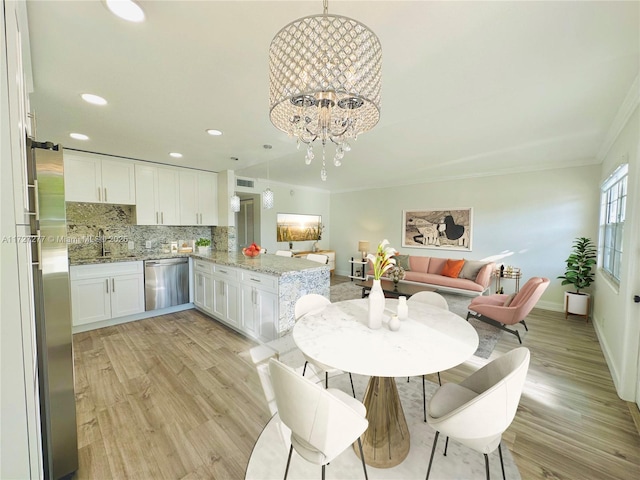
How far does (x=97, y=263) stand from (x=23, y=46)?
2.80m

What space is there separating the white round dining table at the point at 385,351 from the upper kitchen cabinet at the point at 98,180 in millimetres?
3674

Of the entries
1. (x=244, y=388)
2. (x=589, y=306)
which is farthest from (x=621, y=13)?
(x=589, y=306)

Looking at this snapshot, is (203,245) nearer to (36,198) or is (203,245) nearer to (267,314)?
(267,314)

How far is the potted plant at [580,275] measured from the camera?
3.93 meters

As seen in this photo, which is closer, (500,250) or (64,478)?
(64,478)

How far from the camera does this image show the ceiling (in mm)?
1258

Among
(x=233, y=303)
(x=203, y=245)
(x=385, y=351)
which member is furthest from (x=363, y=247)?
(x=385, y=351)

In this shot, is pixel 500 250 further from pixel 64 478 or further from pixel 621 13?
pixel 64 478

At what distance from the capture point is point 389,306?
2182mm

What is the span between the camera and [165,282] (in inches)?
156

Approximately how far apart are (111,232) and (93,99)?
8.63 ft

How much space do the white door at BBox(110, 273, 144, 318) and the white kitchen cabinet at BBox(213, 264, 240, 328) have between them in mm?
1103

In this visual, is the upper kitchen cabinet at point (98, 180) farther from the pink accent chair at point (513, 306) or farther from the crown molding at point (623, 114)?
the crown molding at point (623, 114)

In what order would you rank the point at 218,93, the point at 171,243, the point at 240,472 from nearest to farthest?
the point at 240,472 < the point at 218,93 < the point at 171,243
